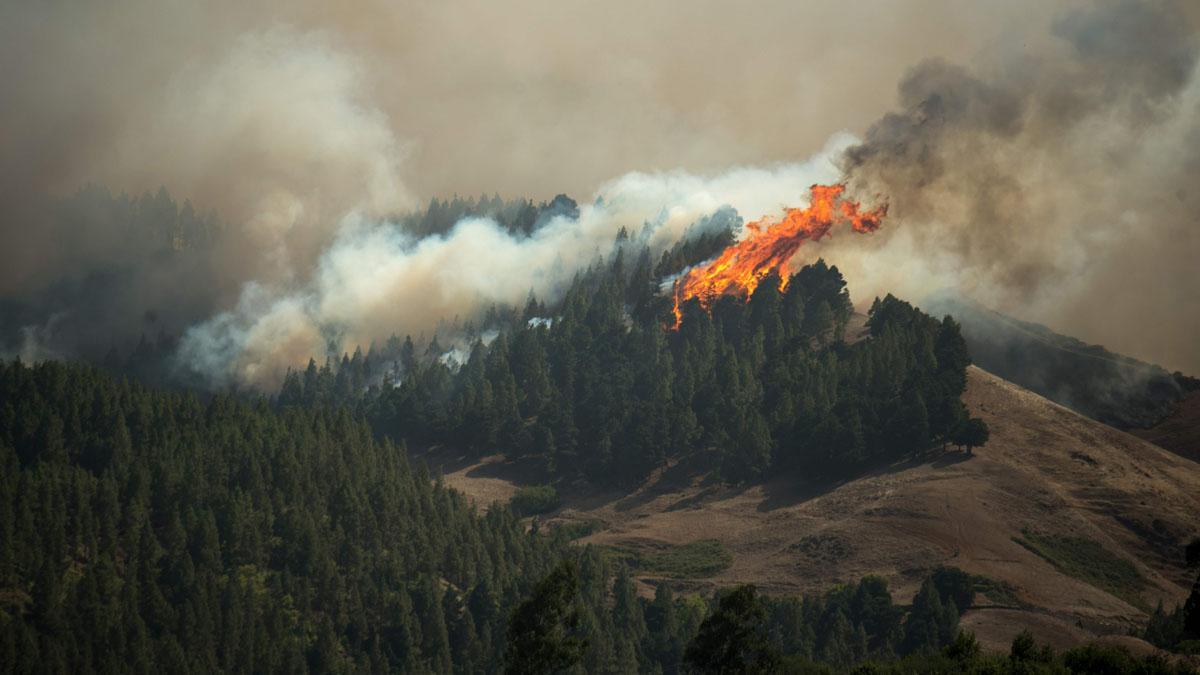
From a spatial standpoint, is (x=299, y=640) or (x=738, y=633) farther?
(x=299, y=640)

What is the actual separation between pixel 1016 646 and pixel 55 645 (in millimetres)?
105613

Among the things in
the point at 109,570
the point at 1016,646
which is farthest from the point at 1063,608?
the point at 109,570

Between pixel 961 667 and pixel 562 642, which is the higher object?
pixel 562 642

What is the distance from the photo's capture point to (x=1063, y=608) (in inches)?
7785

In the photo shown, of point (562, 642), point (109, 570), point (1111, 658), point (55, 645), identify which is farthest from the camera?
point (109, 570)

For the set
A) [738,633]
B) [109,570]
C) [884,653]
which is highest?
[109,570]

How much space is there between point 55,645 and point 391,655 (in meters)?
45.0

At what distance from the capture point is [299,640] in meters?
A: 194

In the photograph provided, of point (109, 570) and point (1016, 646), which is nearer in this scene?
point (1016, 646)

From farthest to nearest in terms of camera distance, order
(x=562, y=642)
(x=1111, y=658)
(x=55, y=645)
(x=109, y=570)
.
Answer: (x=109, y=570)
(x=55, y=645)
(x=1111, y=658)
(x=562, y=642)

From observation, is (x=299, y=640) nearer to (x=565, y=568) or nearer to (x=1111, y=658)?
(x=565, y=568)

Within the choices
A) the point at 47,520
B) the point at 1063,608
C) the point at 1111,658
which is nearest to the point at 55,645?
the point at 47,520

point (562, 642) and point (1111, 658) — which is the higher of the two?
point (562, 642)

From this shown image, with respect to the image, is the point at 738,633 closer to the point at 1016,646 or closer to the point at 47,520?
the point at 1016,646
